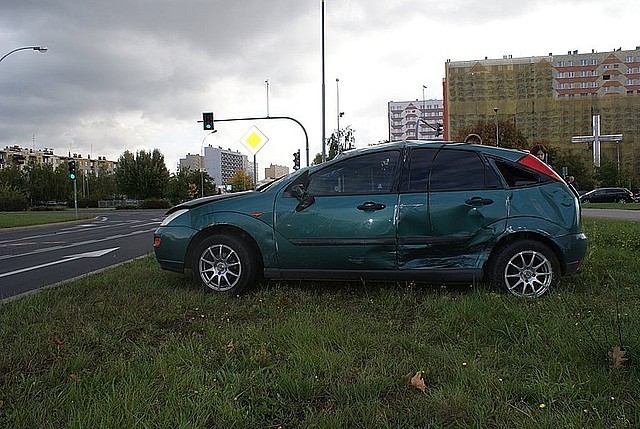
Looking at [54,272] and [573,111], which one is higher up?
[573,111]

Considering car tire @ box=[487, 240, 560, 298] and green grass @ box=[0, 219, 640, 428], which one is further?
car tire @ box=[487, 240, 560, 298]

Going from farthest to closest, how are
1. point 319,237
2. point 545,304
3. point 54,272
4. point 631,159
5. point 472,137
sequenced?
point 631,159, point 472,137, point 54,272, point 319,237, point 545,304

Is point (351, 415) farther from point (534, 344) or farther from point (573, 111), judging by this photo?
point (573, 111)

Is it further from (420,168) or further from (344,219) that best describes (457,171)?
(344,219)

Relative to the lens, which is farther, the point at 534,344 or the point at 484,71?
the point at 484,71

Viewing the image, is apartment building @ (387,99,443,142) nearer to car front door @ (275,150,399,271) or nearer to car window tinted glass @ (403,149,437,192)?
car window tinted glass @ (403,149,437,192)

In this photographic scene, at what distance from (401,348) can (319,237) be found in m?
1.79

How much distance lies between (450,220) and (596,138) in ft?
228

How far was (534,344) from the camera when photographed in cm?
326

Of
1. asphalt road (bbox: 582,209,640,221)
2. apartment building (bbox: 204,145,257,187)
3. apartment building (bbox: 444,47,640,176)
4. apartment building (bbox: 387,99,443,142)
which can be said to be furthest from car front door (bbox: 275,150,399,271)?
apartment building (bbox: 387,99,443,142)

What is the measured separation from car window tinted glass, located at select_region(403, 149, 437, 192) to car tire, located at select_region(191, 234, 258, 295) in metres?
1.81

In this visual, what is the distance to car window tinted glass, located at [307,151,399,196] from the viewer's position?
490 centimetres

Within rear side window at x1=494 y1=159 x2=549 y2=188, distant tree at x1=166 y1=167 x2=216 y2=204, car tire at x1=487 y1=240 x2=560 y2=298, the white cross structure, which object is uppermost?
the white cross structure

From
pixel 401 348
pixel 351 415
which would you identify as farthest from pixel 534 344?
pixel 351 415
